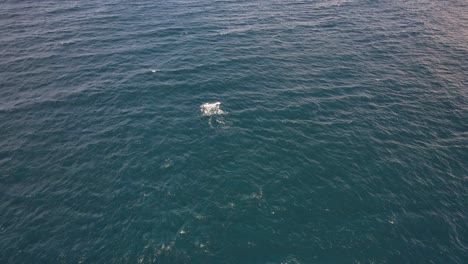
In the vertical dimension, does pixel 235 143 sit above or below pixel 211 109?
below

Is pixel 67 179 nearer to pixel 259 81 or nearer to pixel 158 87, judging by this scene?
pixel 158 87

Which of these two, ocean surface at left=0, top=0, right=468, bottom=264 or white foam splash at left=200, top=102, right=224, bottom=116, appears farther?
white foam splash at left=200, top=102, right=224, bottom=116

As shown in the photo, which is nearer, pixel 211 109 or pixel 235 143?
pixel 235 143

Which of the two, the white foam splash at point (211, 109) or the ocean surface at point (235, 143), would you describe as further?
the white foam splash at point (211, 109)

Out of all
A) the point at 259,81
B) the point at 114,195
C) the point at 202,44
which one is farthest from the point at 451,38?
the point at 114,195
